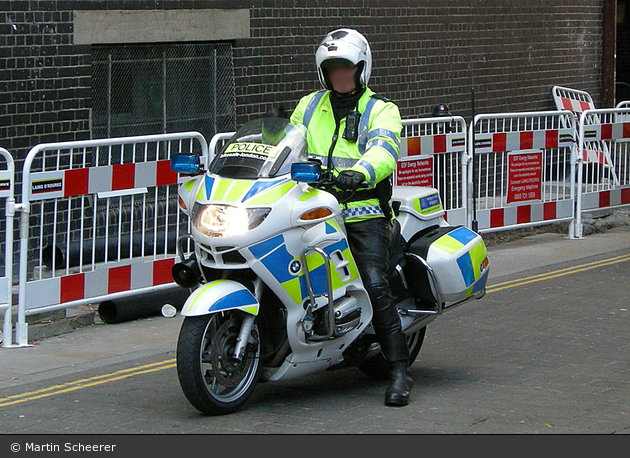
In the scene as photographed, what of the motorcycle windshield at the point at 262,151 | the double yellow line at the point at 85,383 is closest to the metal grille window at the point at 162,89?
the double yellow line at the point at 85,383

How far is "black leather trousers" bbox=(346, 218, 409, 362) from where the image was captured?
6.44 m

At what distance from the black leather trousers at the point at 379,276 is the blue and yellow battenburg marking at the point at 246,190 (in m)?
0.62

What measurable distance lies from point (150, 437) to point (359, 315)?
4.57ft

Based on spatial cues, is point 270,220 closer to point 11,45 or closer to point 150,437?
point 150,437

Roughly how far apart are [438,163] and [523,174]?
1.33 metres

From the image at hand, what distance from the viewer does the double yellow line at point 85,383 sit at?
22.4ft

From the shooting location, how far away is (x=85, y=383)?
7.21m

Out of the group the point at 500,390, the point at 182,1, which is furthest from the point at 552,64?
the point at 500,390

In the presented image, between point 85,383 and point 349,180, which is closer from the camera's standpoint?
point 349,180

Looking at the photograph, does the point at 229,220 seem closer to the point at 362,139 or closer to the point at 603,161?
the point at 362,139

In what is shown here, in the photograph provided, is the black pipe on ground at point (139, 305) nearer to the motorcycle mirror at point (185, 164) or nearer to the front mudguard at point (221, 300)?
the motorcycle mirror at point (185, 164)

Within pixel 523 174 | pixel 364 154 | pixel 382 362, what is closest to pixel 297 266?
pixel 364 154

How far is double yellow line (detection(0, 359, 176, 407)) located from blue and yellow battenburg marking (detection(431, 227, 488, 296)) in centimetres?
214

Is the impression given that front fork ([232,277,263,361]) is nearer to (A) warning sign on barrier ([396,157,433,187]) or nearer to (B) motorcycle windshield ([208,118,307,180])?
(B) motorcycle windshield ([208,118,307,180])
